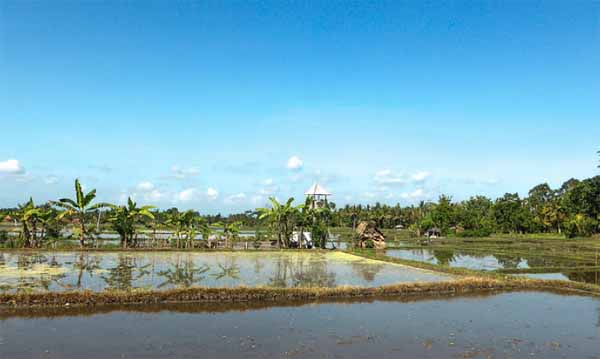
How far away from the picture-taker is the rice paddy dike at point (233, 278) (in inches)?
481

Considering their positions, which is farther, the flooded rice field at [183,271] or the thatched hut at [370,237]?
the thatched hut at [370,237]

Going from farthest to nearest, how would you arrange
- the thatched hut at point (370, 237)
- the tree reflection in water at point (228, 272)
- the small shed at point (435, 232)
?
the small shed at point (435, 232) < the thatched hut at point (370, 237) < the tree reflection in water at point (228, 272)

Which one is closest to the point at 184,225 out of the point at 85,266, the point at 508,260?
the point at 85,266

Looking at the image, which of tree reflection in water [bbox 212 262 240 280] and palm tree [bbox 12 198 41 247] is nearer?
tree reflection in water [bbox 212 262 240 280]

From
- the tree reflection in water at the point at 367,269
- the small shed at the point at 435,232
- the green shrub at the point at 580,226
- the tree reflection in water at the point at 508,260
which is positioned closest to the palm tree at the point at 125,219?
the tree reflection in water at the point at 367,269

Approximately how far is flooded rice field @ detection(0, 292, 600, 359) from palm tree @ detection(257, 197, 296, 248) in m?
16.9

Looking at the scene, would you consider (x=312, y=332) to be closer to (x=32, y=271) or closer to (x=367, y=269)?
(x=367, y=269)

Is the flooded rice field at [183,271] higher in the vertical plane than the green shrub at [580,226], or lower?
lower

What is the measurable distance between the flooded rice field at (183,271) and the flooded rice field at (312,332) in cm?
276

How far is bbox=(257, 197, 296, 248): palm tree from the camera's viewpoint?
2938 centimetres

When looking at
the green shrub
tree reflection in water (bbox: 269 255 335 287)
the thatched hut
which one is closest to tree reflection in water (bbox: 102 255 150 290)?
tree reflection in water (bbox: 269 255 335 287)

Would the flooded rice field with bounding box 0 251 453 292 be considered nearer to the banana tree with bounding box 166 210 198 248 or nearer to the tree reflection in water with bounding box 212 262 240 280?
the tree reflection in water with bounding box 212 262 240 280

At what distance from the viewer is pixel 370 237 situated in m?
33.2

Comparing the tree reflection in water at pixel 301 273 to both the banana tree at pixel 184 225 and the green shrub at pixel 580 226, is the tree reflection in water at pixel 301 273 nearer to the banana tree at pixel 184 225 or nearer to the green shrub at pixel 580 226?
the banana tree at pixel 184 225
